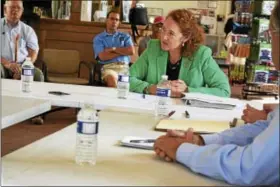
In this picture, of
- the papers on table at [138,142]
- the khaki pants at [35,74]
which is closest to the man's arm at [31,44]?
the khaki pants at [35,74]

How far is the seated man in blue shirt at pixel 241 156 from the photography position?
1378 millimetres

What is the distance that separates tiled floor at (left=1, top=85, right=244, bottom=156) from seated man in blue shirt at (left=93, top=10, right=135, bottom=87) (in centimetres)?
79

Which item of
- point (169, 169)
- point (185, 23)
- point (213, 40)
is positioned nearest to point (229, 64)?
point (213, 40)

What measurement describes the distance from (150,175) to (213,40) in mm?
11525

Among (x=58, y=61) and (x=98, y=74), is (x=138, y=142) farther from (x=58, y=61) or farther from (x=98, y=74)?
(x=58, y=61)

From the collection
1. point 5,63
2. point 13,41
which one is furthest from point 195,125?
point 13,41

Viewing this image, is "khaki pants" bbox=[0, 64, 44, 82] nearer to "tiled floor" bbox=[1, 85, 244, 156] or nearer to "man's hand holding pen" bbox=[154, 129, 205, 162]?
"tiled floor" bbox=[1, 85, 244, 156]

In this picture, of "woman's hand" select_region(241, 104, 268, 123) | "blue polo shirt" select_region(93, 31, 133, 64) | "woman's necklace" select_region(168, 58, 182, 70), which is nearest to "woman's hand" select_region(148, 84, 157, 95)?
"woman's necklace" select_region(168, 58, 182, 70)

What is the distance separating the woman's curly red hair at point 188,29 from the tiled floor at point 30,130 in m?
1.79

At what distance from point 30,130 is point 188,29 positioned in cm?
257

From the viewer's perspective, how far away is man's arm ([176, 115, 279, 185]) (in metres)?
1.37

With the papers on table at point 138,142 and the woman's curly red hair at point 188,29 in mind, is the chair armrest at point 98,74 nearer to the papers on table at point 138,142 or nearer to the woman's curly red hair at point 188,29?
the woman's curly red hair at point 188,29

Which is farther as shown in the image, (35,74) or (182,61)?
(35,74)

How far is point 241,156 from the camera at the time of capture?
4.73 ft
